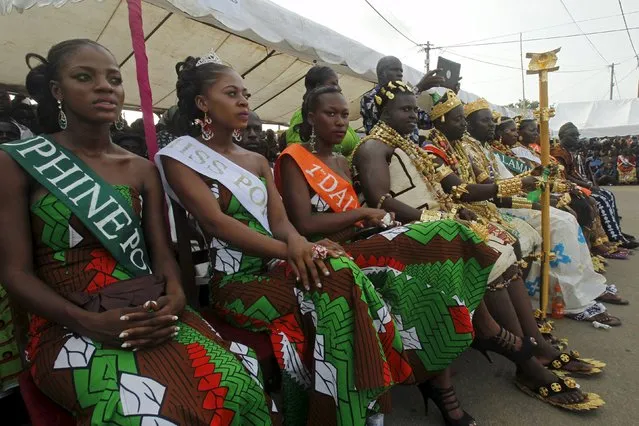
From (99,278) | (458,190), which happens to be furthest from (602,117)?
(99,278)

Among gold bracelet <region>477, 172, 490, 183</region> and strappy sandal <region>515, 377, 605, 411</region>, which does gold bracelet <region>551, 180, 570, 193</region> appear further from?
strappy sandal <region>515, 377, 605, 411</region>

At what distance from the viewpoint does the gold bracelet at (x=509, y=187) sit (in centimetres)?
296

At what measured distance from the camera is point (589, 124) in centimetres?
1603

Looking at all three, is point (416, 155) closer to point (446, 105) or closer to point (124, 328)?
point (446, 105)

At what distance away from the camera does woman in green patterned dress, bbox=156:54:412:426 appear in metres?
1.46

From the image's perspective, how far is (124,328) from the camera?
48.9 inches

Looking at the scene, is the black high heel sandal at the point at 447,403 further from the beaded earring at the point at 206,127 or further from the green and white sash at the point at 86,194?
the beaded earring at the point at 206,127

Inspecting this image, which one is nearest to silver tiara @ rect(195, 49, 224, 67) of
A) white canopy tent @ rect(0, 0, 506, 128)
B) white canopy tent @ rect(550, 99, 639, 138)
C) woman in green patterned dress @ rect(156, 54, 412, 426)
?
woman in green patterned dress @ rect(156, 54, 412, 426)

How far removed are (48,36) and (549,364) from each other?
14.2 ft

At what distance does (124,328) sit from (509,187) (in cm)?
262

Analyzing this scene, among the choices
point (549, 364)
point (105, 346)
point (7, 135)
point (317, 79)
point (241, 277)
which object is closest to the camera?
point (105, 346)

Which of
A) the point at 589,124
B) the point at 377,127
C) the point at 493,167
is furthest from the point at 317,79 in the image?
the point at 589,124

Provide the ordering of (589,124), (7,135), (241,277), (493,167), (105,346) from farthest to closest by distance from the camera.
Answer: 1. (589,124)
2. (493,167)
3. (7,135)
4. (241,277)
5. (105,346)

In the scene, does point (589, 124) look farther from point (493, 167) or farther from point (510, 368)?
point (510, 368)
